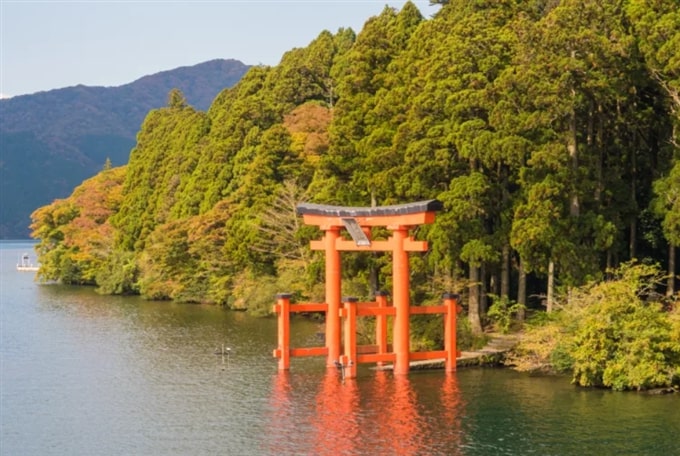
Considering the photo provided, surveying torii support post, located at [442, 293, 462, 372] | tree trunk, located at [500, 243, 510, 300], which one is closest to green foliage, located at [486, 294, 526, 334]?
tree trunk, located at [500, 243, 510, 300]

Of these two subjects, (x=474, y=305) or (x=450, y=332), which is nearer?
(x=450, y=332)

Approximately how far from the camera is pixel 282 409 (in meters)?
23.6

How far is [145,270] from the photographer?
183 ft

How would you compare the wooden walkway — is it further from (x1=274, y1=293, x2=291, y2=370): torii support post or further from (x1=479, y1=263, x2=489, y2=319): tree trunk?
(x1=274, y1=293, x2=291, y2=370): torii support post

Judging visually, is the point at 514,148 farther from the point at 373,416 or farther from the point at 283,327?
the point at 373,416

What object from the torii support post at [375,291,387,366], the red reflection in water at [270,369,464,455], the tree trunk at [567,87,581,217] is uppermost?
the tree trunk at [567,87,581,217]

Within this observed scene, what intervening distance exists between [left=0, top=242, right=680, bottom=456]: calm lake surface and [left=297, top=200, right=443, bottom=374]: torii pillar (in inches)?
37.1

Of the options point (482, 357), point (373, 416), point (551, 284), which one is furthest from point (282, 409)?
point (551, 284)

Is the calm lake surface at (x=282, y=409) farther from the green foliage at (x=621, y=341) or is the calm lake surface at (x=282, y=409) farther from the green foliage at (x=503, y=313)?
the green foliage at (x=503, y=313)

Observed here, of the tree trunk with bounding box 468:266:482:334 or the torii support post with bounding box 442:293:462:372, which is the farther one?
the tree trunk with bounding box 468:266:482:334

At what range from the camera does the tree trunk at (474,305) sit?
3186 cm

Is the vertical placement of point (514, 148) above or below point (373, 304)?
above

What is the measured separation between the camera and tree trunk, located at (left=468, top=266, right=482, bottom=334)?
3186 cm

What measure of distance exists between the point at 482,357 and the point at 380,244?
14.6ft
